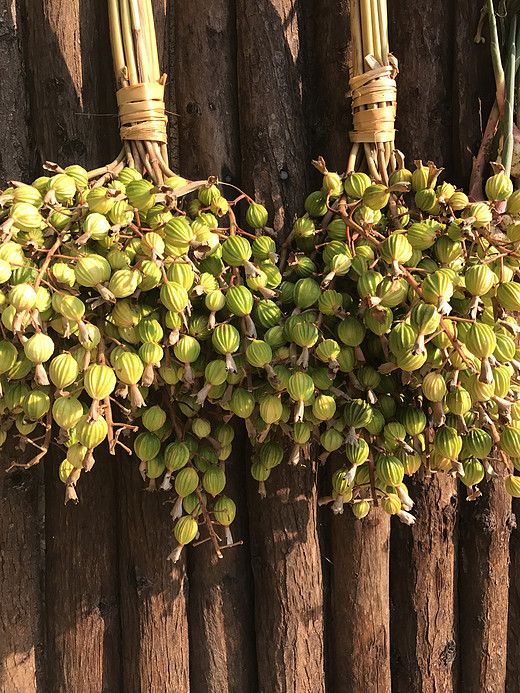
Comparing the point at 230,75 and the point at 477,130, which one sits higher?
the point at 230,75

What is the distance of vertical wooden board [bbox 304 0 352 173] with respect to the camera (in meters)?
1.07

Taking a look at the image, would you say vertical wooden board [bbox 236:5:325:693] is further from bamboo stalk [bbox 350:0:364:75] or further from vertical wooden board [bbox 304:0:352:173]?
bamboo stalk [bbox 350:0:364:75]

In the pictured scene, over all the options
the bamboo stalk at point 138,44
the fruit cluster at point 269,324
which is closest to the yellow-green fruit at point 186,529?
the fruit cluster at point 269,324

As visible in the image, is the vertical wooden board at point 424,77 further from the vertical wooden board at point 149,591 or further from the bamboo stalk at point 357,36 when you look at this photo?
the vertical wooden board at point 149,591

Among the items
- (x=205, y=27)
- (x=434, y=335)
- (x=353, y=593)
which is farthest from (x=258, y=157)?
(x=353, y=593)

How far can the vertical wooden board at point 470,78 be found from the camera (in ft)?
3.46

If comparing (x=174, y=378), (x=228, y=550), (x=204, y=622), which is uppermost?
(x=174, y=378)

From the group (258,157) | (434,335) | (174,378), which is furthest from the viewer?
(258,157)

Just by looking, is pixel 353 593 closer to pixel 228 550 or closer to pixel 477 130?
pixel 228 550

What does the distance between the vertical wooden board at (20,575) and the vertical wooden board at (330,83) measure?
2.72ft

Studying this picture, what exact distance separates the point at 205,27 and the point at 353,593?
3.77 ft

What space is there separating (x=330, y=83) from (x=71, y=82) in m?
0.49

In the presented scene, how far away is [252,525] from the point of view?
3.78ft

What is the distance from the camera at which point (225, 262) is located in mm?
847
